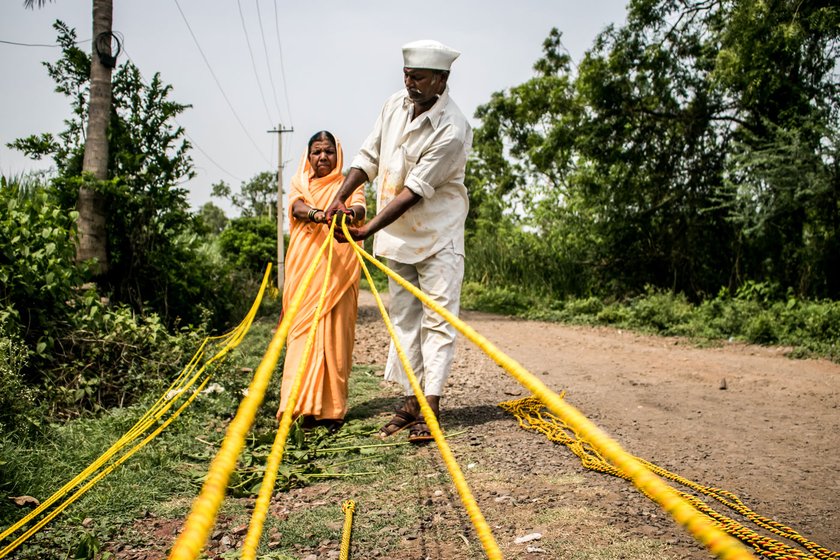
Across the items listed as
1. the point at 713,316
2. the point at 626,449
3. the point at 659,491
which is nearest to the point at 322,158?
the point at 626,449

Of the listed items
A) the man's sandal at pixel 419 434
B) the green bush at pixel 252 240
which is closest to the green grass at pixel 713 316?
the man's sandal at pixel 419 434

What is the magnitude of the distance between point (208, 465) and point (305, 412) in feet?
2.01

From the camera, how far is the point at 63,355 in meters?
3.91

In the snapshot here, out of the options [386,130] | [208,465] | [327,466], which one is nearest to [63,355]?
[208,465]

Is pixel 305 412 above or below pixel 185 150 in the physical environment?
below

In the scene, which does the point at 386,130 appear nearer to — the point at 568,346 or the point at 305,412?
the point at 305,412

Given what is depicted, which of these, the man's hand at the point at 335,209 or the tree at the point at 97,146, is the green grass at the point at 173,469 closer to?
the man's hand at the point at 335,209

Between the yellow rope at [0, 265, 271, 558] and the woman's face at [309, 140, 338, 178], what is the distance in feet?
2.71

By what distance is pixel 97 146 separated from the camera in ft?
19.4

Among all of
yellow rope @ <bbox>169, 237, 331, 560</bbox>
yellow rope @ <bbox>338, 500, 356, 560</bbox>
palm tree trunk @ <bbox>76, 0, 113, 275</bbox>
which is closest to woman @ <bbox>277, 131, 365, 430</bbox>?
yellow rope @ <bbox>338, 500, 356, 560</bbox>

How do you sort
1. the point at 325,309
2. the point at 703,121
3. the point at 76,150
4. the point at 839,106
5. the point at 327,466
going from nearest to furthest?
the point at 327,466 → the point at 325,309 → the point at 76,150 → the point at 839,106 → the point at 703,121

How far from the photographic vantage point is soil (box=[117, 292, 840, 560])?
198 centimetres

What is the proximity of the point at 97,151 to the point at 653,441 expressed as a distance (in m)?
5.38

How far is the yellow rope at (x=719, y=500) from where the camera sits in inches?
73.0
